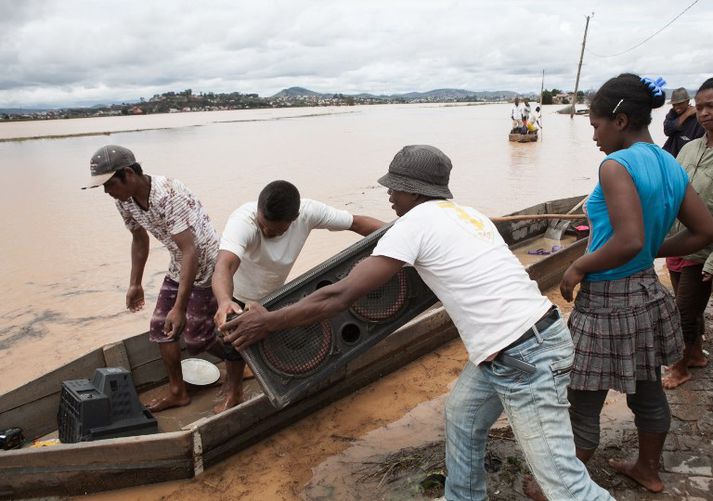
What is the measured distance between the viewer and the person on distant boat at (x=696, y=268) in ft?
9.75

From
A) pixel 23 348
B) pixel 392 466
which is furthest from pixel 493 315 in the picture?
pixel 23 348

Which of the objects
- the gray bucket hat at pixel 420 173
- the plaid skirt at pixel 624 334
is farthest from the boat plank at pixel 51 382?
the plaid skirt at pixel 624 334

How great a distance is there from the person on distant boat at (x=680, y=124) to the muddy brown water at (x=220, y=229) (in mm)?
2362

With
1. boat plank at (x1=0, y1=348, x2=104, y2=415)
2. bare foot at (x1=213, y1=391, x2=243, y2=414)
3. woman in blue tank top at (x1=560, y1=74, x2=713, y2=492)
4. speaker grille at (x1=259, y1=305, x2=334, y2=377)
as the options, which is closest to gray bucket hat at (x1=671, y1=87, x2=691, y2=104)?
woman in blue tank top at (x1=560, y1=74, x2=713, y2=492)

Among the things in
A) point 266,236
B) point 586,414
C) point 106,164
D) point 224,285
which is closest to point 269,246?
point 266,236

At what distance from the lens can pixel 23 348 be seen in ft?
18.3

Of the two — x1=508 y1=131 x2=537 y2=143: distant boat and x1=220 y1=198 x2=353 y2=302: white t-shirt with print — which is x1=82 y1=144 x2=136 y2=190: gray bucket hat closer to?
x1=220 y1=198 x2=353 y2=302: white t-shirt with print

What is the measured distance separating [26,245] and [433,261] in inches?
374

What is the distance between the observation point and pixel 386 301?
2697 mm

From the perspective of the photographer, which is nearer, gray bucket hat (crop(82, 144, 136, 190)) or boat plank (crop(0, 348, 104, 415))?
gray bucket hat (crop(82, 144, 136, 190))

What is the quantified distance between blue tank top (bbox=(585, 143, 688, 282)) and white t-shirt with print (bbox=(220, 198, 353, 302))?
152 centimetres

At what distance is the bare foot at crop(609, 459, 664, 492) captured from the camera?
2.59m

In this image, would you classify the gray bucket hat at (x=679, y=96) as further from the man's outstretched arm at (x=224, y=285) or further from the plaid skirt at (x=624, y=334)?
the man's outstretched arm at (x=224, y=285)

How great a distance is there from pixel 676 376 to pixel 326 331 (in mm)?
2431
